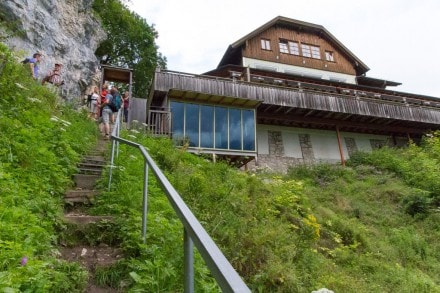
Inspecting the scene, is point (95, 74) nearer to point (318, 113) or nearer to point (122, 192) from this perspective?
point (318, 113)

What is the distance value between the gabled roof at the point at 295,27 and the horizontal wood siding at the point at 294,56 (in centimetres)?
33

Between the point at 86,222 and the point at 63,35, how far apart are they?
17.6 metres

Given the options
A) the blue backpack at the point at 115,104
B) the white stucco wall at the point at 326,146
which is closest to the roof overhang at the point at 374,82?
the white stucco wall at the point at 326,146

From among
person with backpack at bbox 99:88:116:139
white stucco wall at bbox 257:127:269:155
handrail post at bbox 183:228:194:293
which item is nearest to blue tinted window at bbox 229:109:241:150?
white stucco wall at bbox 257:127:269:155

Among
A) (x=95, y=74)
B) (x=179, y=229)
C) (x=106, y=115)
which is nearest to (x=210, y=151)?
(x=106, y=115)

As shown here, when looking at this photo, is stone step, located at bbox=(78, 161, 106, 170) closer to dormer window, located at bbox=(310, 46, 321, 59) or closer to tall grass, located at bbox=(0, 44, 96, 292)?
tall grass, located at bbox=(0, 44, 96, 292)

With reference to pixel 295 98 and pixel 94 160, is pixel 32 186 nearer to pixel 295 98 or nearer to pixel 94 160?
pixel 94 160

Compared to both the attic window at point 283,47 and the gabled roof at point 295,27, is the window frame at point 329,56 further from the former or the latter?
the attic window at point 283,47

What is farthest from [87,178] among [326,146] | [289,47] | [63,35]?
[289,47]

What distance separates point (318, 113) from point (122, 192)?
18.1m

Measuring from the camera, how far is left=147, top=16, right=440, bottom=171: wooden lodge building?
17078 millimetres

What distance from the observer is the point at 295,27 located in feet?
95.9

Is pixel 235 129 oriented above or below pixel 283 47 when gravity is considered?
below

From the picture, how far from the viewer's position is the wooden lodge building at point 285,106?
672 inches
